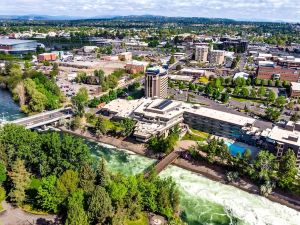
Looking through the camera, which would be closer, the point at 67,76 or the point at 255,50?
the point at 67,76

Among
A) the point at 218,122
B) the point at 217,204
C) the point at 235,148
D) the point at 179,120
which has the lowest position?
the point at 217,204

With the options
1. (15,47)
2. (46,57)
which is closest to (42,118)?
(46,57)

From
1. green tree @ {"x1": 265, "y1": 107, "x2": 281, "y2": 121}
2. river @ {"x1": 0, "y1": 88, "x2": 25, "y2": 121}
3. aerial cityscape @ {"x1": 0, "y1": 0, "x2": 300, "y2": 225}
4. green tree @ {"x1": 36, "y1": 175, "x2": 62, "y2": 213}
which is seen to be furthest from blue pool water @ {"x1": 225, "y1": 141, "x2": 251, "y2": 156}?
river @ {"x1": 0, "y1": 88, "x2": 25, "y2": 121}

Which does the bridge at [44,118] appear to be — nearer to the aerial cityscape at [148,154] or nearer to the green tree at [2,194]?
the aerial cityscape at [148,154]

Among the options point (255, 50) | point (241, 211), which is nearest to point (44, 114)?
point (241, 211)

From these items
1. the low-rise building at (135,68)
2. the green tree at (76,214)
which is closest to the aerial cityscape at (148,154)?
the green tree at (76,214)

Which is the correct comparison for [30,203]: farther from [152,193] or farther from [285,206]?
[285,206]

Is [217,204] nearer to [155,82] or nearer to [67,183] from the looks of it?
[67,183]
